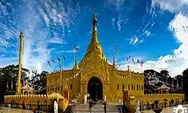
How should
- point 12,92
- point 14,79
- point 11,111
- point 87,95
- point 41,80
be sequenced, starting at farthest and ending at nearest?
point 41,80 → point 14,79 → point 12,92 → point 87,95 → point 11,111

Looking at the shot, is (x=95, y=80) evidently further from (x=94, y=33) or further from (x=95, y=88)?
(x=94, y=33)

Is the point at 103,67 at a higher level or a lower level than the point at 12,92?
higher

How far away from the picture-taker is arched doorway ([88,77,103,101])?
49.0 metres

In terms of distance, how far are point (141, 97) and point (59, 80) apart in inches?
577

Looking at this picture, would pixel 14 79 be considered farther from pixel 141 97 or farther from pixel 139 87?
pixel 141 97

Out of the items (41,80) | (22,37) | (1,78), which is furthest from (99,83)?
(41,80)

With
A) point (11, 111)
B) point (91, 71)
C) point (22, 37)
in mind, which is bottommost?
point (11, 111)

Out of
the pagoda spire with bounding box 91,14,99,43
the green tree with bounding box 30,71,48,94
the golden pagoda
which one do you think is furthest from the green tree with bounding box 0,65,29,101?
the pagoda spire with bounding box 91,14,99,43

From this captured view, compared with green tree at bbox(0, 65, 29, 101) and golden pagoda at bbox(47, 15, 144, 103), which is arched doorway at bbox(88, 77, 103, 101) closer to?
golden pagoda at bbox(47, 15, 144, 103)

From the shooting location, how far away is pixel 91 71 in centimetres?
4794

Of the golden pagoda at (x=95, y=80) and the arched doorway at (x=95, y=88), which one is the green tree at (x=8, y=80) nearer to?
the golden pagoda at (x=95, y=80)

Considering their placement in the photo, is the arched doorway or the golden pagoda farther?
the arched doorway

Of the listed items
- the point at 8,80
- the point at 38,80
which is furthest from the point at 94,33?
the point at 38,80

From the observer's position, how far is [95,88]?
50219mm
